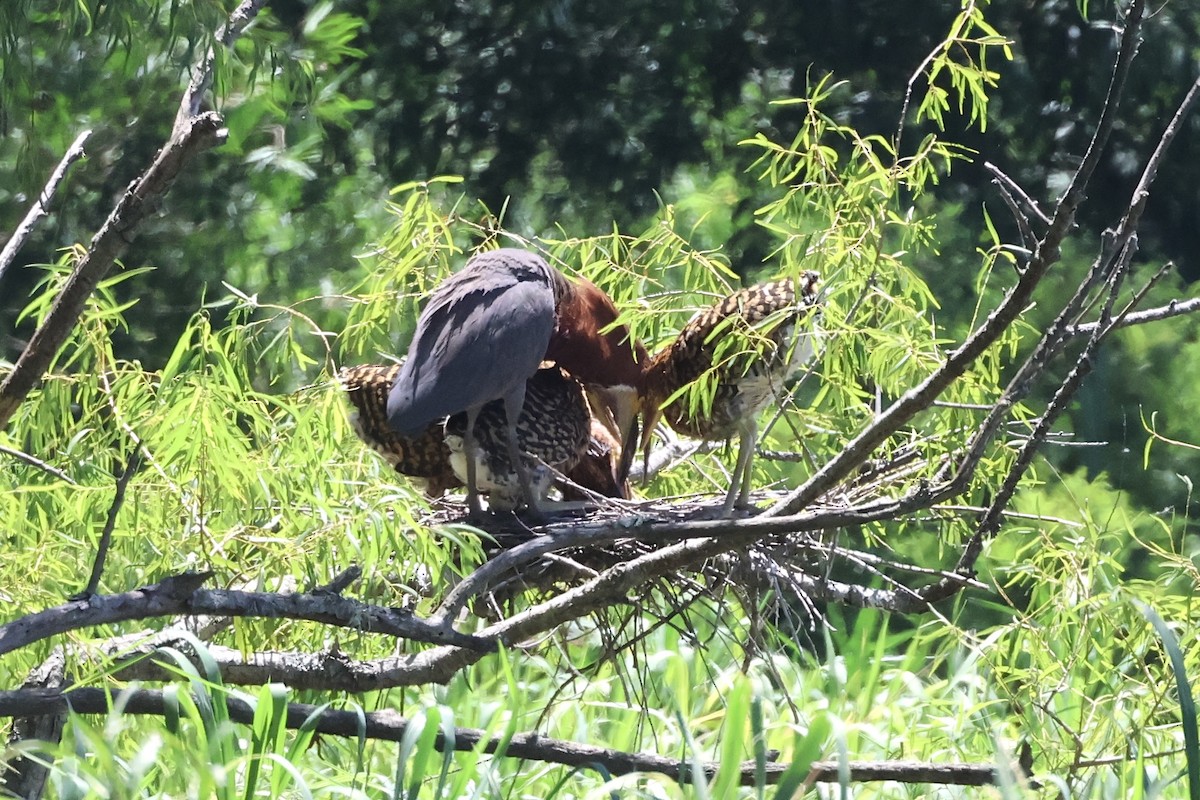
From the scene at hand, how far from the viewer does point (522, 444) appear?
2.70 metres

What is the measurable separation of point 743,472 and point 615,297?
1.99ft

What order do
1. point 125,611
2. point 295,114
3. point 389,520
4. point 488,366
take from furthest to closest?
point 295,114 < point 488,366 < point 389,520 < point 125,611

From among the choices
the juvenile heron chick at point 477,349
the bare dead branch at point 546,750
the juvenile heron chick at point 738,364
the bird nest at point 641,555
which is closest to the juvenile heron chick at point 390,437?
the juvenile heron chick at point 477,349

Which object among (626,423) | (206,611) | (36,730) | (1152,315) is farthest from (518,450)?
(1152,315)

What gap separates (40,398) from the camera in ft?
7.02

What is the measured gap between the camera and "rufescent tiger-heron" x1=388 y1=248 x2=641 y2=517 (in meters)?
2.49

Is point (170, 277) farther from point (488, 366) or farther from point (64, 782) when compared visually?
point (64, 782)

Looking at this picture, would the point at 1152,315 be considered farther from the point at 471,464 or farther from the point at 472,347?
the point at 471,464

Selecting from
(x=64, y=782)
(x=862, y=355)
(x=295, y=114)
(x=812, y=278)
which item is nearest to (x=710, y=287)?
(x=812, y=278)

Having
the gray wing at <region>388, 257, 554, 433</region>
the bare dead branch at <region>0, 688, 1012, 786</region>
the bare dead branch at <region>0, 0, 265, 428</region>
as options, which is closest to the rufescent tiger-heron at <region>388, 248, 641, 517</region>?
the gray wing at <region>388, 257, 554, 433</region>

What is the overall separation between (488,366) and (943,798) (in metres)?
Answer: 1.63

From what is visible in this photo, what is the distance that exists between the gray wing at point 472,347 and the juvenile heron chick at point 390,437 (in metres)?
0.14

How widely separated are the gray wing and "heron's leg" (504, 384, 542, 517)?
4cm

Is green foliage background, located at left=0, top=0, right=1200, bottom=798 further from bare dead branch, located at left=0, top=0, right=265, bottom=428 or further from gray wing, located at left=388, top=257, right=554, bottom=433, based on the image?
gray wing, located at left=388, top=257, right=554, bottom=433
